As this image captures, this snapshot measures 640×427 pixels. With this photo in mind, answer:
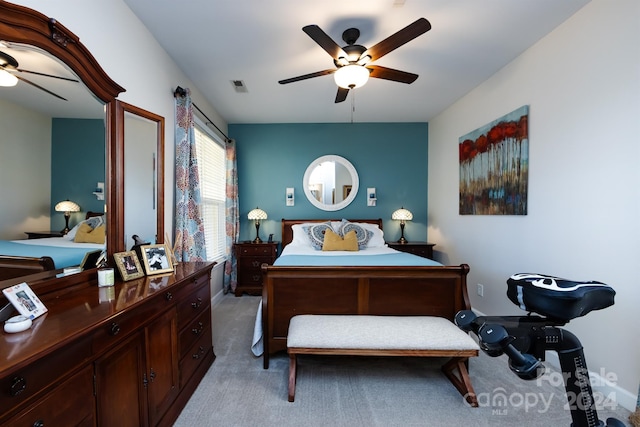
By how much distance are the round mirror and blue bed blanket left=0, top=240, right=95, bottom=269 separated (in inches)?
127

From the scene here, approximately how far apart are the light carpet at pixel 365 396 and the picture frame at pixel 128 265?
893 millimetres

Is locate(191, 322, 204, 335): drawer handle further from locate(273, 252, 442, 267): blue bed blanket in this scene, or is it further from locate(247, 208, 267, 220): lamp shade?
locate(247, 208, 267, 220): lamp shade

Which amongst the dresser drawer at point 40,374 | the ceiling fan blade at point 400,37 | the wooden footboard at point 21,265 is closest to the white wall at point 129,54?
the wooden footboard at point 21,265

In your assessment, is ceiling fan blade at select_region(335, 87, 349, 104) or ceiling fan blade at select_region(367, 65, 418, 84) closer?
ceiling fan blade at select_region(367, 65, 418, 84)

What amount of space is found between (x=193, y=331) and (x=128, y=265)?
623 millimetres

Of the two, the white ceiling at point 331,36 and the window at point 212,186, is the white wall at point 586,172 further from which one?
the window at point 212,186

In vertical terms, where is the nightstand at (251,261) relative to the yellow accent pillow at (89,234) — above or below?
below

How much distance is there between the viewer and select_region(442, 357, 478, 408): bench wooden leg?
1.79 metres

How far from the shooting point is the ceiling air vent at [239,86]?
3.09 m

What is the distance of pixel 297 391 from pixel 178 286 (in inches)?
42.3

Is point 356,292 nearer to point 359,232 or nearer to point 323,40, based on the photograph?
point 359,232

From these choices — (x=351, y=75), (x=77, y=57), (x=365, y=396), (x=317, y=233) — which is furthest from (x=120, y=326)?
(x=317, y=233)

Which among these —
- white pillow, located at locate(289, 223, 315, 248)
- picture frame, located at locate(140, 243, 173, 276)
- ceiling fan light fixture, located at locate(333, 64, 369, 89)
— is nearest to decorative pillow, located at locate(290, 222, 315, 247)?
white pillow, located at locate(289, 223, 315, 248)

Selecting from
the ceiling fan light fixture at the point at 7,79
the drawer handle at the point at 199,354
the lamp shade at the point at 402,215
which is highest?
the ceiling fan light fixture at the point at 7,79
